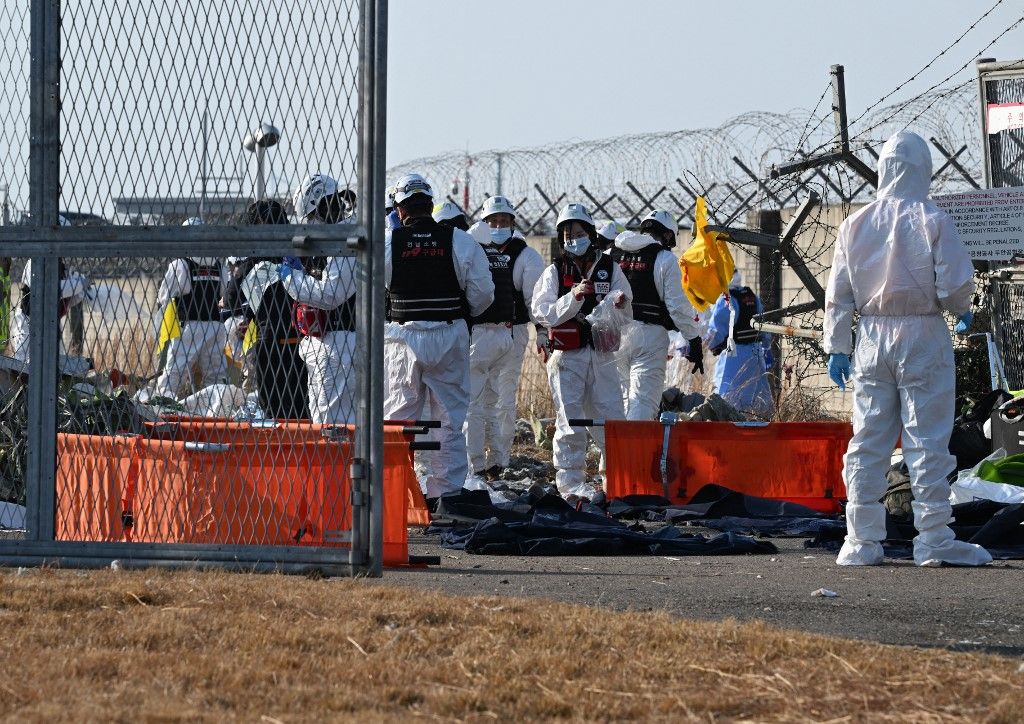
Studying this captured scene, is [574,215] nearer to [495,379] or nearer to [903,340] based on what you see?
[495,379]

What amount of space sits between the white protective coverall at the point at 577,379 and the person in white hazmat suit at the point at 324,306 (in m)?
2.70

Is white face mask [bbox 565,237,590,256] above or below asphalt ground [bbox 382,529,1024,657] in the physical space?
above

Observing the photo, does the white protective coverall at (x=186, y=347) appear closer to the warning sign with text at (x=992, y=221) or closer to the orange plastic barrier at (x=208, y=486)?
the orange plastic barrier at (x=208, y=486)

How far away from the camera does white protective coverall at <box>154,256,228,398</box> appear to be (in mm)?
6770

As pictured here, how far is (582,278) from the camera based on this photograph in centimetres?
1166

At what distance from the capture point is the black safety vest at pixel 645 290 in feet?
42.0

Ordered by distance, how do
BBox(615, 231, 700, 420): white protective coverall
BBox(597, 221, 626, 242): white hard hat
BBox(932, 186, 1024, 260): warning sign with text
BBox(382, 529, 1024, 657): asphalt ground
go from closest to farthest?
1. BBox(382, 529, 1024, 657): asphalt ground
2. BBox(932, 186, 1024, 260): warning sign with text
3. BBox(615, 231, 700, 420): white protective coverall
4. BBox(597, 221, 626, 242): white hard hat

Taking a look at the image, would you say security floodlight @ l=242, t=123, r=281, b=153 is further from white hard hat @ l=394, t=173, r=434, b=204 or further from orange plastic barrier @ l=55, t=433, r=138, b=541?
white hard hat @ l=394, t=173, r=434, b=204

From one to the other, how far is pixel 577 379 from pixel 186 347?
5.15m

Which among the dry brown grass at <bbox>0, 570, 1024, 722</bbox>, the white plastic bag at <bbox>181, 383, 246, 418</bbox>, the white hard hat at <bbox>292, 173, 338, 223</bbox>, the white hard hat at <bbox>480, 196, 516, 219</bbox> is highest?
the white hard hat at <bbox>480, 196, 516, 219</bbox>

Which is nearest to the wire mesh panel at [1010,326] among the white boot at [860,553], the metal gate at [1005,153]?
the metal gate at [1005,153]

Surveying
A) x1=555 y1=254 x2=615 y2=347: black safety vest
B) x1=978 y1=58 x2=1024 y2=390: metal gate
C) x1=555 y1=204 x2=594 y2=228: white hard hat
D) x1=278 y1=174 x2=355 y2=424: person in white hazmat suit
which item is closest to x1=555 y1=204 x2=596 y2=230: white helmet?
x1=555 y1=204 x2=594 y2=228: white hard hat

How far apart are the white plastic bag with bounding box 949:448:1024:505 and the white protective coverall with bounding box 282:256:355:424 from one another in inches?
135

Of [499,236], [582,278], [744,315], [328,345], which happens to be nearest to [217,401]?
[328,345]
